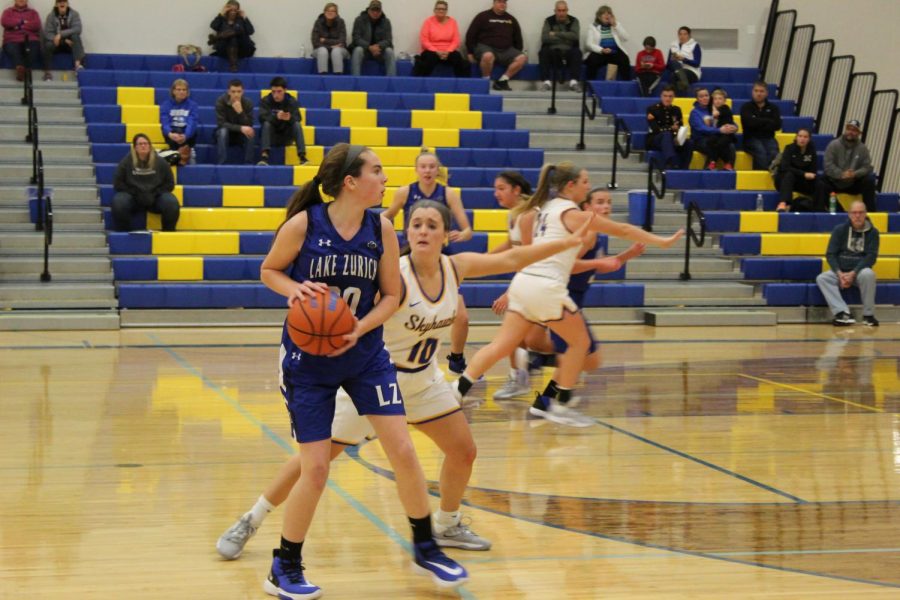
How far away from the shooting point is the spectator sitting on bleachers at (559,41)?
18250 mm

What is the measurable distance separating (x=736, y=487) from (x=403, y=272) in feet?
7.17

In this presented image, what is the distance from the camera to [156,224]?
47.9 feet

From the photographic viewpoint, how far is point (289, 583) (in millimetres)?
4148

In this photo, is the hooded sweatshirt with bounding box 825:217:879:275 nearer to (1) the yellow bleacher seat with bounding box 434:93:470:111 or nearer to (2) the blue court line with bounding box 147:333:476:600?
(1) the yellow bleacher seat with bounding box 434:93:470:111

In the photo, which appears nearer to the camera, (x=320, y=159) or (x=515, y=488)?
(x=515, y=488)

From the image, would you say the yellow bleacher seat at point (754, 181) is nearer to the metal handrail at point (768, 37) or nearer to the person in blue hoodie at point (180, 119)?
the metal handrail at point (768, 37)

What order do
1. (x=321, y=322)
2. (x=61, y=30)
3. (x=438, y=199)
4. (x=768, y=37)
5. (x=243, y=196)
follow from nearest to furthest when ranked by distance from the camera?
1. (x=321, y=322)
2. (x=438, y=199)
3. (x=243, y=196)
4. (x=61, y=30)
5. (x=768, y=37)

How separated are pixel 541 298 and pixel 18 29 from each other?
1182cm

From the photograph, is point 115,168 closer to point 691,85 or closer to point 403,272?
point 691,85

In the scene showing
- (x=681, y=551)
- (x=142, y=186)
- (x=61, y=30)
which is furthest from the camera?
(x=61, y=30)

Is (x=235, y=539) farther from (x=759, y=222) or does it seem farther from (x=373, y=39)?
(x=373, y=39)

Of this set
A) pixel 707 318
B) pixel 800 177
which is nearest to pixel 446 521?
pixel 707 318

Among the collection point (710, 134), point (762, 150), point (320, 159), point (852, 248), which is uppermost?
point (710, 134)

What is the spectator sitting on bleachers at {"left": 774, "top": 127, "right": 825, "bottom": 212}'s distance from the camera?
53.1ft
